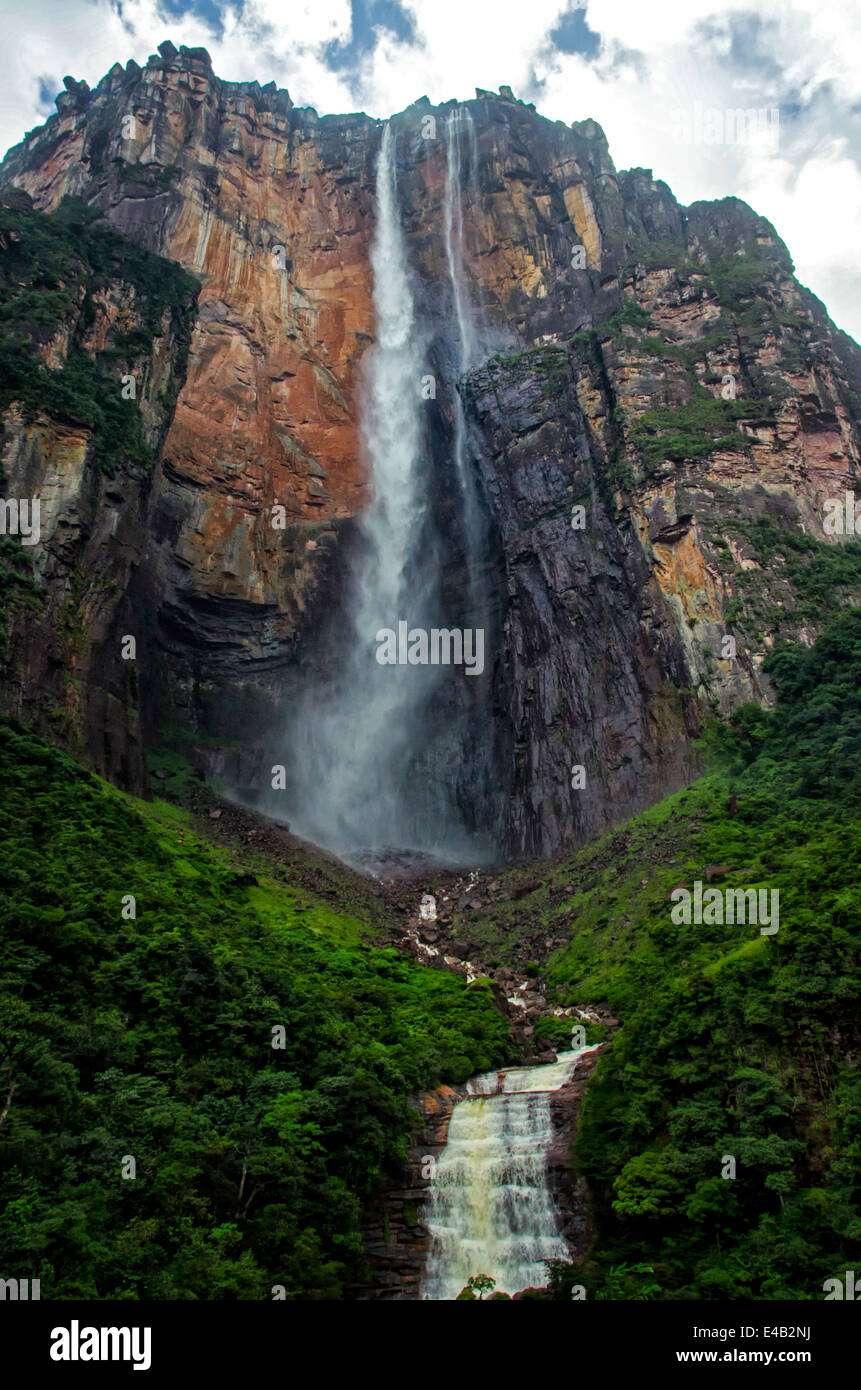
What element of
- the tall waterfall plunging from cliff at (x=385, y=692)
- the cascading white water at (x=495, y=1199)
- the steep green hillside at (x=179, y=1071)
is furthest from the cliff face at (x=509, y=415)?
the cascading white water at (x=495, y=1199)

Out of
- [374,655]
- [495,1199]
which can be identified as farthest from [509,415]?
[495,1199]

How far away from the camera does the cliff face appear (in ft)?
124

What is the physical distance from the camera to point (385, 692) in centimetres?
4725

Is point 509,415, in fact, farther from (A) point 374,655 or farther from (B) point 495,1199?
(B) point 495,1199

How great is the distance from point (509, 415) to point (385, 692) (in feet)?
53.2

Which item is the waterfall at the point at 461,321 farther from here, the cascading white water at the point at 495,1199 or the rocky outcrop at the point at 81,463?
the cascading white water at the point at 495,1199

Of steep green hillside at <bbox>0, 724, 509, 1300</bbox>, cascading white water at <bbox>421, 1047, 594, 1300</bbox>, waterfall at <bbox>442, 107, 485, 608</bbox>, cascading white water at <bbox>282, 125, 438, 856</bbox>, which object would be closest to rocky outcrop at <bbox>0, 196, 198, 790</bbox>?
steep green hillside at <bbox>0, 724, 509, 1300</bbox>

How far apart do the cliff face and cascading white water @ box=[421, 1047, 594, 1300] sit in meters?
19.0

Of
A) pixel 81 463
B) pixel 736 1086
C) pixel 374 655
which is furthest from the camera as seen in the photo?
pixel 374 655

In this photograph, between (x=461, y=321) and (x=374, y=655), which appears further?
(x=461, y=321)

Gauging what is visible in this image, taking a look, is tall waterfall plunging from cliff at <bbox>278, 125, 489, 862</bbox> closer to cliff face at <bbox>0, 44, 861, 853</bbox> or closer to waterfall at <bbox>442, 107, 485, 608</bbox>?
cliff face at <bbox>0, 44, 861, 853</bbox>

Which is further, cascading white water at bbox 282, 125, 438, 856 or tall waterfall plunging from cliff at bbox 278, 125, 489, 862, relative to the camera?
cascading white water at bbox 282, 125, 438, 856

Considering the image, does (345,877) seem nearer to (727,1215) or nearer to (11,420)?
(11,420)

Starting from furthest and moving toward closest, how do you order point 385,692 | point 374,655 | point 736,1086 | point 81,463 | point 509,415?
point 374,655 → point 385,692 → point 509,415 → point 81,463 → point 736,1086
